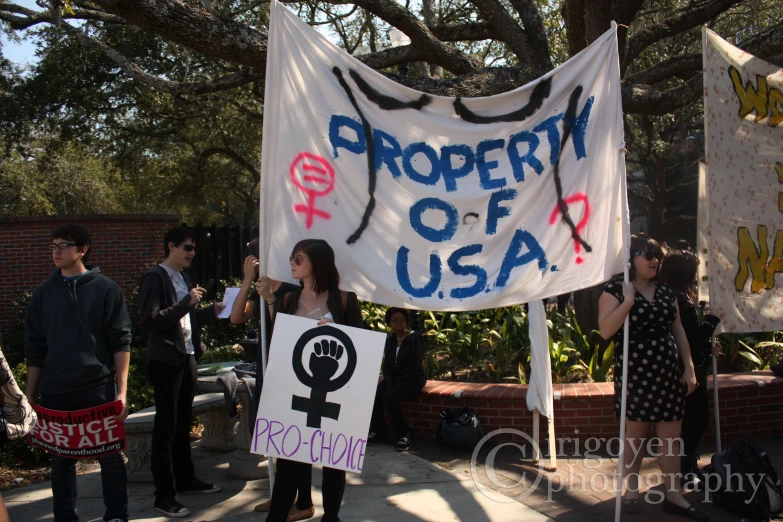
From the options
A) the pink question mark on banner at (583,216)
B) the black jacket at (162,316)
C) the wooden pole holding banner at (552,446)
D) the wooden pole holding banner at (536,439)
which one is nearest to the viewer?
the pink question mark on banner at (583,216)

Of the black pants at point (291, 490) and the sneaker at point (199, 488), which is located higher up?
the black pants at point (291, 490)

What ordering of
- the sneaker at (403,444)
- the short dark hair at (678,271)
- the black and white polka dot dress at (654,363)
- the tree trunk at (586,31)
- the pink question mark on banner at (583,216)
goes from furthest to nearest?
the tree trunk at (586,31), the sneaker at (403,444), the short dark hair at (678,271), the black and white polka dot dress at (654,363), the pink question mark on banner at (583,216)

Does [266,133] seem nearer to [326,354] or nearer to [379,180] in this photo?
[379,180]

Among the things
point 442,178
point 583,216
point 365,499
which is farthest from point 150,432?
Answer: point 583,216

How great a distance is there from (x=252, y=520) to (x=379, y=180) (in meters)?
2.29

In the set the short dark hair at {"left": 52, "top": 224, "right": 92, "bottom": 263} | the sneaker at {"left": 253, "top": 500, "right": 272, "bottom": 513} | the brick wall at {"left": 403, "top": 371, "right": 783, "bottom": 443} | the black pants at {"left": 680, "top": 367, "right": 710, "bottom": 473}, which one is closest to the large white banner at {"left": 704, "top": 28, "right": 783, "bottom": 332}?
the black pants at {"left": 680, "top": 367, "right": 710, "bottom": 473}

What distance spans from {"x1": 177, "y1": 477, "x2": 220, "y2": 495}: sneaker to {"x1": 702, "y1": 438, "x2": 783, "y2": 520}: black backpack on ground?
3395 mm

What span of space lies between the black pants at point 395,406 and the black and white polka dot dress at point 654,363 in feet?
7.52

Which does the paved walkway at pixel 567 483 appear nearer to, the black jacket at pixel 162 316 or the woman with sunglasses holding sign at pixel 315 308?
the woman with sunglasses holding sign at pixel 315 308

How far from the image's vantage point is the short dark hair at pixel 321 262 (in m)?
3.89

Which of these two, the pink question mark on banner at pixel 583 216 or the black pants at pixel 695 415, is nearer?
the pink question mark on banner at pixel 583 216

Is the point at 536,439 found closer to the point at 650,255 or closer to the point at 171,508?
the point at 650,255

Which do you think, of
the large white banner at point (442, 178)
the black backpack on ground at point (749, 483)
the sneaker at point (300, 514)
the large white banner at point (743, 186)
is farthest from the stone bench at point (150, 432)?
the large white banner at point (743, 186)

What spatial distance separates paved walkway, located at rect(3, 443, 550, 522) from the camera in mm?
4676
